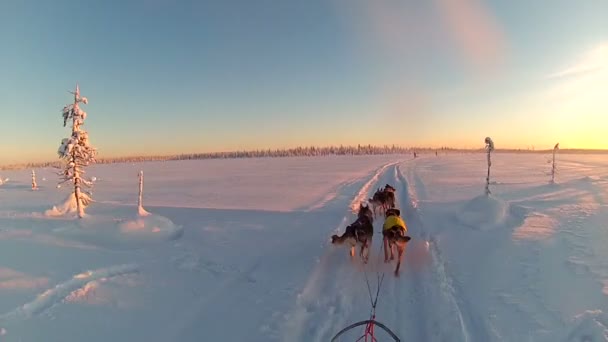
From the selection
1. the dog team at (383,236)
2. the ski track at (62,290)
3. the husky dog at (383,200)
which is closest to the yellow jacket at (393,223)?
the dog team at (383,236)

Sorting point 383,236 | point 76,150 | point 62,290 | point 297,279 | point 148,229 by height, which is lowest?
point 297,279

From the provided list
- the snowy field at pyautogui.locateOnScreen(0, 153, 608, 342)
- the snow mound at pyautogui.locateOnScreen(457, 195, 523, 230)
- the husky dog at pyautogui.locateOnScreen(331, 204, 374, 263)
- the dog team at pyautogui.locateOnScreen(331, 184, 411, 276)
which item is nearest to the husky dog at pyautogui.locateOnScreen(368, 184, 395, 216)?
the snowy field at pyautogui.locateOnScreen(0, 153, 608, 342)

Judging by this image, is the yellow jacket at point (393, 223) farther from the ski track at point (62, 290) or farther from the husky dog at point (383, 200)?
the ski track at point (62, 290)

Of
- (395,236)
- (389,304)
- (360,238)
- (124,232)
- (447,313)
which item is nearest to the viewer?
(447,313)

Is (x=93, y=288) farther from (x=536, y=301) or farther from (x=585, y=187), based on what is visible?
(x=585, y=187)

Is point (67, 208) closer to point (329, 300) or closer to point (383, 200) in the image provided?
point (383, 200)

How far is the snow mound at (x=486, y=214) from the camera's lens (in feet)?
33.7

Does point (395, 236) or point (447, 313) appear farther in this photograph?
point (395, 236)

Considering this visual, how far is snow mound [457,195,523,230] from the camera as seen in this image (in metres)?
10.3

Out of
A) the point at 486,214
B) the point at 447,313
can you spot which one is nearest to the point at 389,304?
the point at 447,313

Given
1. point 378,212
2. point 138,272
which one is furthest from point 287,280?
point 378,212

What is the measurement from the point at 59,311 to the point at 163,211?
9790 mm

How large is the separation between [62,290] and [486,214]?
10.5 m

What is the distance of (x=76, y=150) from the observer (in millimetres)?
13438
